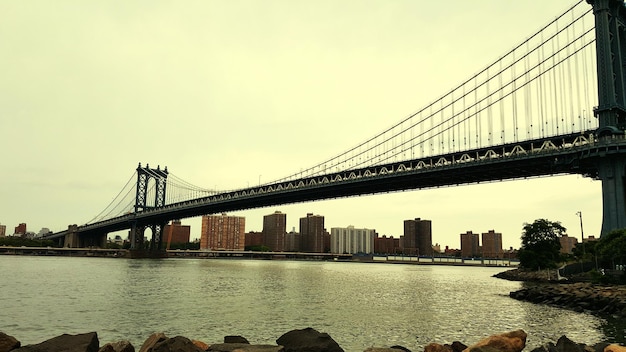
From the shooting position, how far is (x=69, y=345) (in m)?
12.1

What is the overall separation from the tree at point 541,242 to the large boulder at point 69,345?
190 feet

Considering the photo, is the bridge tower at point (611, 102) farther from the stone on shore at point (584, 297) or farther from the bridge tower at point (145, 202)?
the bridge tower at point (145, 202)

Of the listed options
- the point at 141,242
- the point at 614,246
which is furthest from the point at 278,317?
the point at 141,242

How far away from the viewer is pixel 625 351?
12.3 m

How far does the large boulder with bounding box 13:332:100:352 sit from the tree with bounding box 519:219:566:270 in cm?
5800

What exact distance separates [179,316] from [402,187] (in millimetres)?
48204

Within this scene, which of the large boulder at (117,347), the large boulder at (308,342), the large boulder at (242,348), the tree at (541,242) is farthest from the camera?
the tree at (541,242)

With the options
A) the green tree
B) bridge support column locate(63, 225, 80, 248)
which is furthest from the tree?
bridge support column locate(63, 225, 80, 248)

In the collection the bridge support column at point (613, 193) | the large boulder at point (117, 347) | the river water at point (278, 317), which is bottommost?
the river water at point (278, 317)

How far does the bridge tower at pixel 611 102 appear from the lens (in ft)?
134

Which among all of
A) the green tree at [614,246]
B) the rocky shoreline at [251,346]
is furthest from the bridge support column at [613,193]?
the rocky shoreline at [251,346]

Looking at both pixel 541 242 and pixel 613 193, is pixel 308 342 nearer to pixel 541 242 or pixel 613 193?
pixel 613 193

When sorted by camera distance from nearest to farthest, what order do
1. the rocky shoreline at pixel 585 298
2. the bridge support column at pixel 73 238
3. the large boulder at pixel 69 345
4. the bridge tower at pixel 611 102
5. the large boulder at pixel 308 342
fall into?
the large boulder at pixel 69 345 → the large boulder at pixel 308 342 → the rocky shoreline at pixel 585 298 → the bridge tower at pixel 611 102 → the bridge support column at pixel 73 238

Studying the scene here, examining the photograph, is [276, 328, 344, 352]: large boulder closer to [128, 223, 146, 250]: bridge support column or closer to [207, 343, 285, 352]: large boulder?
[207, 343, 285, 352]: large boulder
